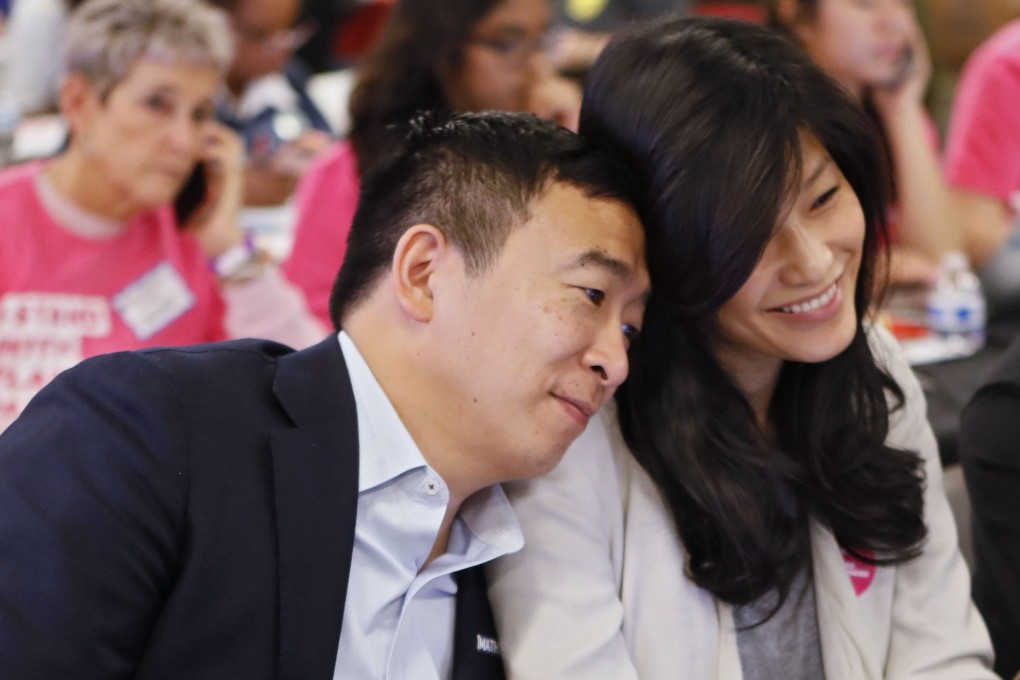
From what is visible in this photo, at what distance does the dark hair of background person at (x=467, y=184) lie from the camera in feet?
4.23

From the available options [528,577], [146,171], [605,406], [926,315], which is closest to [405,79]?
[146,171]

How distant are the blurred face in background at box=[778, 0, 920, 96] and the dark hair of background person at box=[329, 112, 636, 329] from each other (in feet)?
6.72

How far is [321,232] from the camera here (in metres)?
3.08

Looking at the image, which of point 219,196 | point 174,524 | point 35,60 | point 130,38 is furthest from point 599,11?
point 174,524

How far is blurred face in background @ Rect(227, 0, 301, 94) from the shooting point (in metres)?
4.38

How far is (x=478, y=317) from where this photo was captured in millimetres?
1265

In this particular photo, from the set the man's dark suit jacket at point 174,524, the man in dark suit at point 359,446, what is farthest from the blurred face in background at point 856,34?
the man's dark suit jacket at point 174,524

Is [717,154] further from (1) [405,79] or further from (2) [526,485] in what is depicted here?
(1) [405,79]

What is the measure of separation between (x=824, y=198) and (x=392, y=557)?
0.67 meters

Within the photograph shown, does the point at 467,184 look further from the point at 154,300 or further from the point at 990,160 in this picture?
the point at 990,160

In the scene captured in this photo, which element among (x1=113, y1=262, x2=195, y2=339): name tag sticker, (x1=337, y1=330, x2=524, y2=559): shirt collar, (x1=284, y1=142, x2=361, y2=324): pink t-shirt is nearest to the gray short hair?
(x1=113, y1=262, x2=195, y2=339): name tag sticker

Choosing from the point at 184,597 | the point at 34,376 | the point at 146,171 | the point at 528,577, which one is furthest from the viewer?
the point at 146,171

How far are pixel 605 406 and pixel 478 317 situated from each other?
1.05 ft

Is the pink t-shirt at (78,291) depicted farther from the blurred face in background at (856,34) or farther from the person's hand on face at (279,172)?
the blurred face in background at (856,34)
